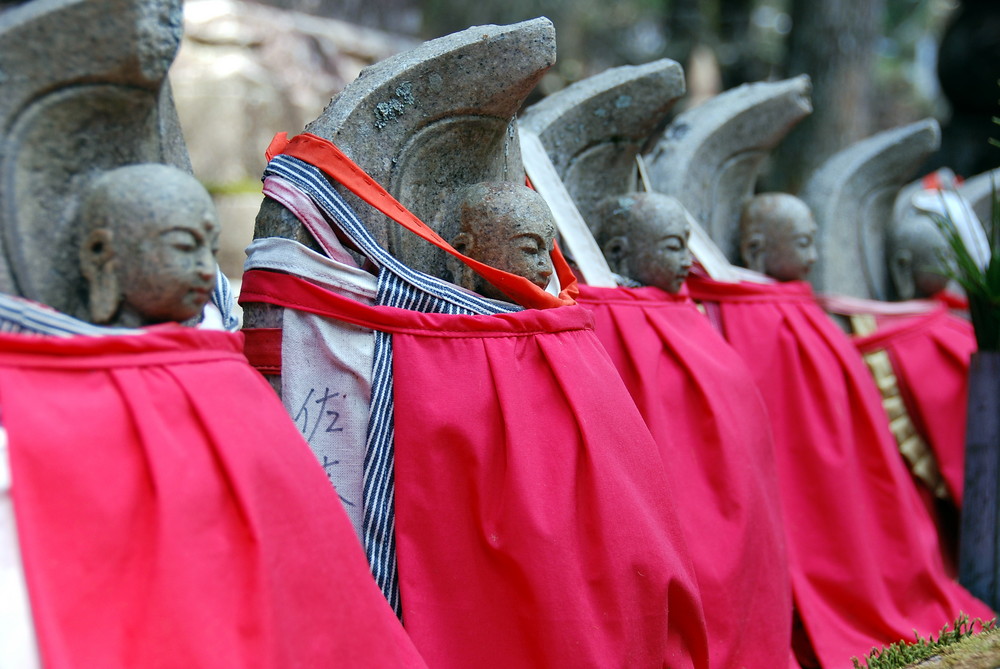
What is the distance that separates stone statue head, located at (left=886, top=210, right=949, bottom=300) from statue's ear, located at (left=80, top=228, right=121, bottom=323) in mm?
3553

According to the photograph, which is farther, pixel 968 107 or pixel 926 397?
pixel 968 107

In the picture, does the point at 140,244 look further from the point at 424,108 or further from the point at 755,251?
the point at 755,251

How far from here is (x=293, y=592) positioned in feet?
6.51

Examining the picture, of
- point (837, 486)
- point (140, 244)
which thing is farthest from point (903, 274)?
point (140, 244)

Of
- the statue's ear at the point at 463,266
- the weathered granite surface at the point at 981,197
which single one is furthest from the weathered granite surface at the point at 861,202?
the statue's ear at the point at 463,266

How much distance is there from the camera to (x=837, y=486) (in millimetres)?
3588

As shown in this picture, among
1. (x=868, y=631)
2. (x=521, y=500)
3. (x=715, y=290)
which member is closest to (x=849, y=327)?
(x=715, y=290)

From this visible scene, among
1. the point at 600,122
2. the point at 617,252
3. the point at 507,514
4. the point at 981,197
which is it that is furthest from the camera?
the point at 981,197

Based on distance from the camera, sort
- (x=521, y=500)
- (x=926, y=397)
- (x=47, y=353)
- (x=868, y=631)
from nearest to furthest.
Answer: (x=47, y=353)
(x=521, y=500)
(x=868, y=631)
(x=926, y=397)

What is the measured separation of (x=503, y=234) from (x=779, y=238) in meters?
1.71

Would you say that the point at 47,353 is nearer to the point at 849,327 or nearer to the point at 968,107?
the point at 849,327

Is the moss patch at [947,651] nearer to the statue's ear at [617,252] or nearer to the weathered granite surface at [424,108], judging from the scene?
the statue's ear at [617,252]

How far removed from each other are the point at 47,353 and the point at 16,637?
50 cm

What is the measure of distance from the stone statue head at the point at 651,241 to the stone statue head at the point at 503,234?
2.30 ft
